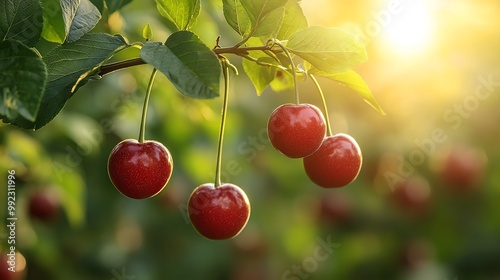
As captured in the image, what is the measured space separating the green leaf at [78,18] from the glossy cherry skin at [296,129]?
16.1 inches

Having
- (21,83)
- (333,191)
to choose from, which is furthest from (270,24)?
(333,191)

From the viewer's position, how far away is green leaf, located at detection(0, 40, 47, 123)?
1.05 m

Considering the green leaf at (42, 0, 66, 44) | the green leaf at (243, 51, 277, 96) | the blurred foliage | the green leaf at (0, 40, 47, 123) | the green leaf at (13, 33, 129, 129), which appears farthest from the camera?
the blurred foliage

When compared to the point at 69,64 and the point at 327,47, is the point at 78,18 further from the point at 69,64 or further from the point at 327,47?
the point at 327,47

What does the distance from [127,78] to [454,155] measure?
6.74ft

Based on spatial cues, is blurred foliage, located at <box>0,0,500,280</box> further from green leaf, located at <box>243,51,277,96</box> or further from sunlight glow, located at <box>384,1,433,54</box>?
green leaf, located at <box>243,51,277,96</box>

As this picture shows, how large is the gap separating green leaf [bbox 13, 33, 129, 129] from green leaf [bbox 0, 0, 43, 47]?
0.16 feet

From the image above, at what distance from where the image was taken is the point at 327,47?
1372mm

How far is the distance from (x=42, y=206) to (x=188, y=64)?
8.99ft

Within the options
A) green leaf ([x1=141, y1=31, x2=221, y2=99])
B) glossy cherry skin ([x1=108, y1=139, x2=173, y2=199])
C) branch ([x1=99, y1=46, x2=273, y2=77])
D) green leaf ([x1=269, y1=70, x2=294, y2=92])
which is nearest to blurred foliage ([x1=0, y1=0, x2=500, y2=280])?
green leaf ([x1=269, y1=70, x2=294, y2=92])

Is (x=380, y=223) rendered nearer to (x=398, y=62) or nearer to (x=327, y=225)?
(x=327, y=225)

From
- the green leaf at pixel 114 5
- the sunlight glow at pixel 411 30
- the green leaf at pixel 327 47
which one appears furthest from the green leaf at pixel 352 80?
the sunlight glow at pixel 411 30

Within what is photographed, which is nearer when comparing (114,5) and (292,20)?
(292,20)

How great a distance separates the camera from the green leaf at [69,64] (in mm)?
1256
